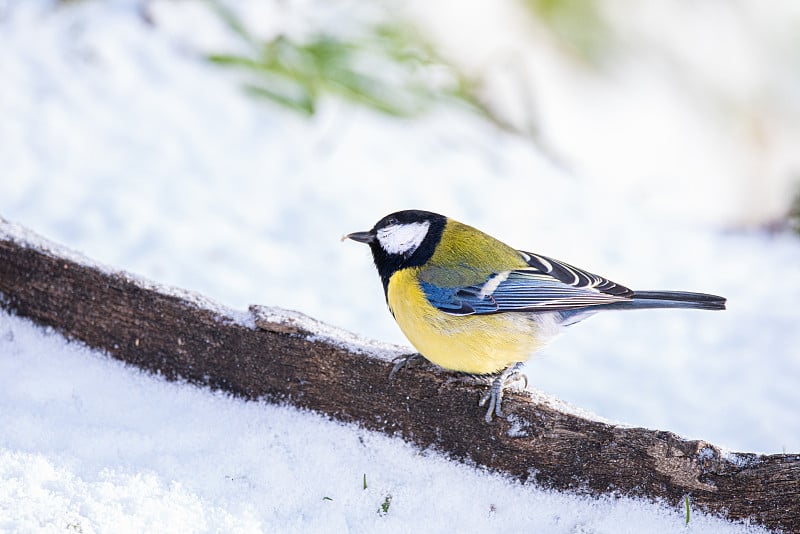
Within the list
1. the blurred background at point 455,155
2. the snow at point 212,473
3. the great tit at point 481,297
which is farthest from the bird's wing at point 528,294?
the blurred background at point 455,155

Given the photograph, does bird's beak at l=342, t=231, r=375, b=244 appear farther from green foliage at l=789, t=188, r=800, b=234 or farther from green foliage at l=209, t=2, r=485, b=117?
green foliage at l=789, t=188, r=800, b=234

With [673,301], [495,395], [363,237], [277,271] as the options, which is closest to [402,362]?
[495,395]

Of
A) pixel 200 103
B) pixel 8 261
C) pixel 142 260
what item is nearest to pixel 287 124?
pixel 200 103

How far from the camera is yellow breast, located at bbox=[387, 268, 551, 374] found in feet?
7.21

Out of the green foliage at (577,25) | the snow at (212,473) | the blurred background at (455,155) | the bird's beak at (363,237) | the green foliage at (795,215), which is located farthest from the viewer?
the green foliage at (577,25)

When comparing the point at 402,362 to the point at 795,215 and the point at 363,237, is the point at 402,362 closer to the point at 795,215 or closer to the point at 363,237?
the point at 363,237

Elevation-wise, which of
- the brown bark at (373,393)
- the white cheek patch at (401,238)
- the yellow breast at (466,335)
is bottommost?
the brown bark at (373,393)

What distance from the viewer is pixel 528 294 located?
228 cm

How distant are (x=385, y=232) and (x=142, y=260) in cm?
164

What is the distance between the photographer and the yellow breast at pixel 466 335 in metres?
2.20

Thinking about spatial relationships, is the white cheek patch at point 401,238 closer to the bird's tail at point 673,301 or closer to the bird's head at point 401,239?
the bird's head at point 401,239

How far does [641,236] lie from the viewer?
4617mm

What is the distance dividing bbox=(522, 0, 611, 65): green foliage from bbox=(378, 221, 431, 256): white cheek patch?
3.50 m

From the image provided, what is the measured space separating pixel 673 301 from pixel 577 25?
3774 millimetres
